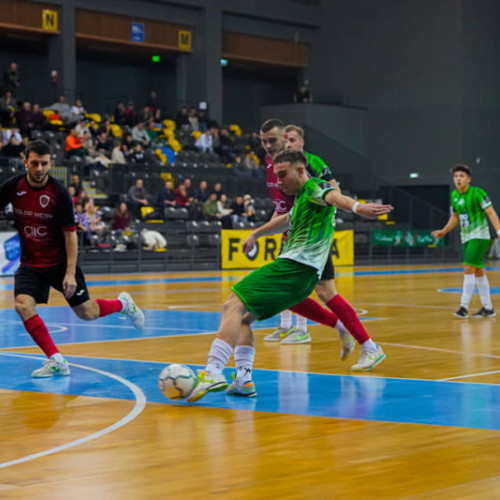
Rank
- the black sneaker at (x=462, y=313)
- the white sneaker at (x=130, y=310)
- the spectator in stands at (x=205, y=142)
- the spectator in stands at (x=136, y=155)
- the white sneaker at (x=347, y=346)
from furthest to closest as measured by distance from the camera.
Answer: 1. the spectator in stands at (x=205, y=142)
2. the spectator in stands at (x=136, y=155)
3. the black sneaker at (x=462, y=313)
4. the white sneaker at (x=130, y=310)
5. the white sneaker at (x=347, y=346)

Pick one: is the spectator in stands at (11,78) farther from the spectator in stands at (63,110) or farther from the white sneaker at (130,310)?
the white sneaker at (130,310)

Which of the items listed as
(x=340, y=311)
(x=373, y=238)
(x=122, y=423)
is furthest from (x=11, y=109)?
(x=122, y=423)

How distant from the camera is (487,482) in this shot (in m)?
4.96

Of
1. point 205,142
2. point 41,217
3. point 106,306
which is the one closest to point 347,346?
point 106,306

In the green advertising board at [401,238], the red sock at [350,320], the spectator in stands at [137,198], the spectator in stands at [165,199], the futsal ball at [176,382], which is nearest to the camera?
the futsal ball at [176,382]

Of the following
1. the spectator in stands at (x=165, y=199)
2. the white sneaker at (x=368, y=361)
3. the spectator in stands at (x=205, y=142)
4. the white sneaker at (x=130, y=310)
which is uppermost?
the spectator in stands at (x=205, y=142)

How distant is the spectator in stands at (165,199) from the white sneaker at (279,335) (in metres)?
18.4

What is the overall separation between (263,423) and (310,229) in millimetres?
1760

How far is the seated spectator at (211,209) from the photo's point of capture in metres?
30.8

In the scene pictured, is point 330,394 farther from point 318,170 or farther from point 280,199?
point 280,199

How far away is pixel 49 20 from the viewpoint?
35.8m

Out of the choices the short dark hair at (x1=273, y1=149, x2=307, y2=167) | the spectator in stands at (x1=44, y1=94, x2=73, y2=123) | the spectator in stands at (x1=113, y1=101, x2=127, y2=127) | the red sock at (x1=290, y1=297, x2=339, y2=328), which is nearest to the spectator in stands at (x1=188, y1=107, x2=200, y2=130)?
the spectator in stands at (x1=113, y1=101, x2=127, y2=127)

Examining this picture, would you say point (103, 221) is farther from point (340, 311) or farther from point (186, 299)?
point (340, 311)

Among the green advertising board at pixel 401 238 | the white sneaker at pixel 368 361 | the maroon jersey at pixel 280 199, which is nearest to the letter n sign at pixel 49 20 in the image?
the green advertising board at pixel 401 238
